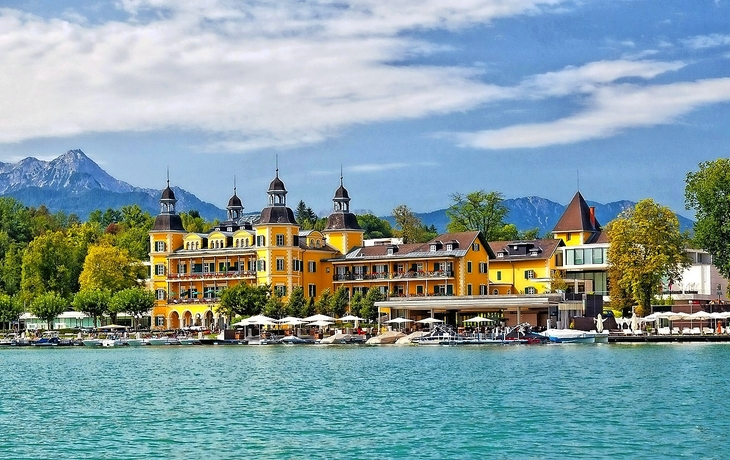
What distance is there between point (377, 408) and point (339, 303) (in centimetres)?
6005

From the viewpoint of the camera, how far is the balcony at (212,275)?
351 feet

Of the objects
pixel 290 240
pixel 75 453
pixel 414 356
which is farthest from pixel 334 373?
pixel 290 240

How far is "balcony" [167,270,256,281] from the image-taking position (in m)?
107

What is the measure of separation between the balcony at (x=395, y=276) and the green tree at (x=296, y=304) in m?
6.58

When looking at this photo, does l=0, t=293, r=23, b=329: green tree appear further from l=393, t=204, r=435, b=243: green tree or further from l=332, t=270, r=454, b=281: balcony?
l=393, t=204, r=435, b=243: green tree

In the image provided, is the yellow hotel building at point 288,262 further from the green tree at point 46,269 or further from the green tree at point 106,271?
the green tree at point 46,269

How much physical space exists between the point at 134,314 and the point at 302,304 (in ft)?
54.9

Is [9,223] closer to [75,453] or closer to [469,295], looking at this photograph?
[469,295]

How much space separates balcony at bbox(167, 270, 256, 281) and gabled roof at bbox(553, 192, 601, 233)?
28.2m

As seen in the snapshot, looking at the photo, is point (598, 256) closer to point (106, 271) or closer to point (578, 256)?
point (578, 256)

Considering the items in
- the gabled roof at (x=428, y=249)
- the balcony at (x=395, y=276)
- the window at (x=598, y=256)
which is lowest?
the balcony at (x=395, y=276)

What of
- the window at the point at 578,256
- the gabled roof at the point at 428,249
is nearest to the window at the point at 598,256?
the window at the point at 578,256

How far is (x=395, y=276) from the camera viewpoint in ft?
342

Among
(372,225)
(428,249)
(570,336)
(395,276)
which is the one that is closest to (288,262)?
(395,276)
